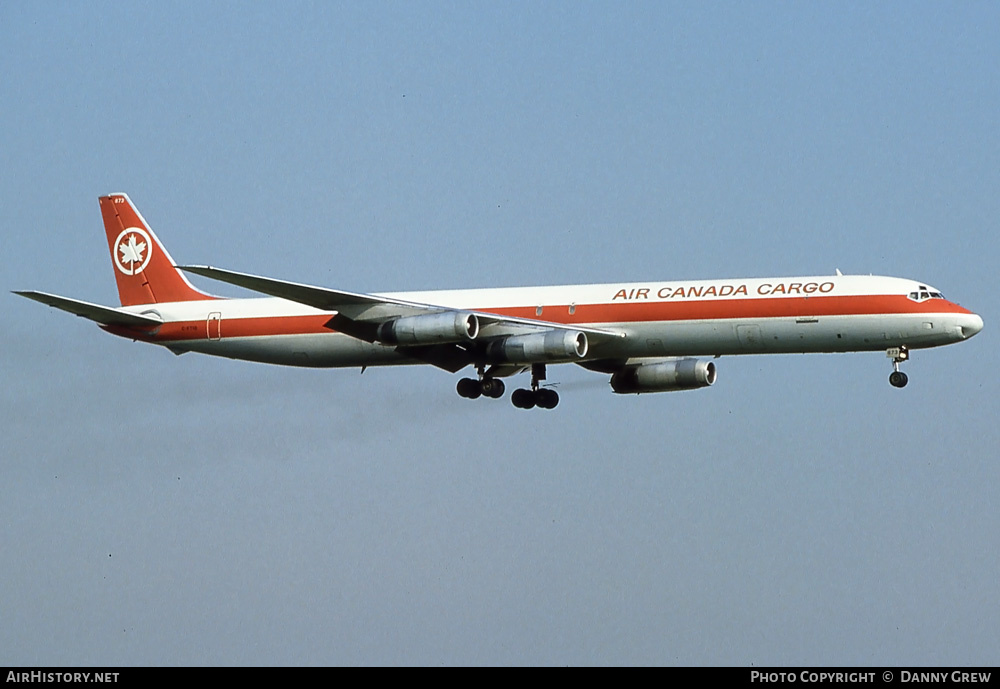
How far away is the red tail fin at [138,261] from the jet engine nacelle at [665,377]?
56.8ft

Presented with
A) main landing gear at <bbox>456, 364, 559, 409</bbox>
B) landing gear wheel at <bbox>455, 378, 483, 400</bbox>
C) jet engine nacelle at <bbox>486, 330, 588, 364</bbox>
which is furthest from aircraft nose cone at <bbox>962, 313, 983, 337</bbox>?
landing gear wheel at <bbox>455, 378, 483, 400</bbox>

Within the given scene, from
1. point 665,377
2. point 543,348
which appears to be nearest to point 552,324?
point 543,348

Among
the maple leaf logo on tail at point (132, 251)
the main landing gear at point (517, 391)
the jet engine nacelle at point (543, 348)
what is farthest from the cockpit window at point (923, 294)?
the maple leaf logo on tail at point (132, 251)

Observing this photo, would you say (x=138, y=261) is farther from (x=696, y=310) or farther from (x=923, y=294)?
(x=923, y=294)

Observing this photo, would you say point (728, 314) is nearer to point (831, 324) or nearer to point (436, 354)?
point (831, 324)

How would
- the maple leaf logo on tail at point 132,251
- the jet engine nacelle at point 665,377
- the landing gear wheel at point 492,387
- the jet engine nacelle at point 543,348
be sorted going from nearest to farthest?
the jet engine nacelle at point 543,348, the landing gear wheel at point 492,387, the jet engine nacelle at point 665,377, the maple leaf logo on tail at point 132,251

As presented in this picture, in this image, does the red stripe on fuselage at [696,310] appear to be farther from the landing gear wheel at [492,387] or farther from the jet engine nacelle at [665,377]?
the jet engine nacelle at [665,377]

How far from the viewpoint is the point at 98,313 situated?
6225cm

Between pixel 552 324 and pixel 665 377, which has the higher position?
pixel 552 324

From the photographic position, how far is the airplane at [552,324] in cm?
5491

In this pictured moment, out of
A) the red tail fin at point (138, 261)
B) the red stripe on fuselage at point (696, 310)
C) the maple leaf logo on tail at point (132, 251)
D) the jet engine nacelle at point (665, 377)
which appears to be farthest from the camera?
the maple leaf logo on tail at point (132, 251)

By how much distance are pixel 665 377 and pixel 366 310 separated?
12.1m

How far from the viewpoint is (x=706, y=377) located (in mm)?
61188
